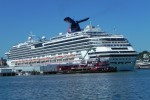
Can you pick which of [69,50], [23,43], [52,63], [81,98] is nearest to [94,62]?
[69,50]

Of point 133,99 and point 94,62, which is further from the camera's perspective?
point 94,62

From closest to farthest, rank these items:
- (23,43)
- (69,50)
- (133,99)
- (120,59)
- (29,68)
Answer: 1. (133,99)
2. (120,59)
3. (69,50)
4. (29,68)
5. (23,43)

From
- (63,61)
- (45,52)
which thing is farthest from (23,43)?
(63,61)

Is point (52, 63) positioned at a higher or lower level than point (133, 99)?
higher

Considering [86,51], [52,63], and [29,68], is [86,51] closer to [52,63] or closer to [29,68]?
[52,63]

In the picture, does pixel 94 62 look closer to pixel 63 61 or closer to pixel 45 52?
pixel 63 61

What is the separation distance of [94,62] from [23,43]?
158 ft

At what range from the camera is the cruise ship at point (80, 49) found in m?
111

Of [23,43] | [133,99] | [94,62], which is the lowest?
[133,99]

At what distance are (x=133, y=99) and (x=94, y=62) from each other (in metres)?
72.0

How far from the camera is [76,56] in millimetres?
117000

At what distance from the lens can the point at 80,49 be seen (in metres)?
117

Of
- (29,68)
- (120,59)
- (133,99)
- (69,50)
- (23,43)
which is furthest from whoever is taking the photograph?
A: (23,43)

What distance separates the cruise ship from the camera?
363 ft
